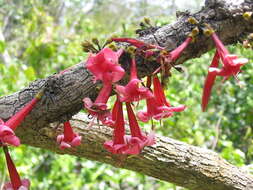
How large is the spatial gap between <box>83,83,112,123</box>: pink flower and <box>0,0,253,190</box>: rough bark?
4.9 inches

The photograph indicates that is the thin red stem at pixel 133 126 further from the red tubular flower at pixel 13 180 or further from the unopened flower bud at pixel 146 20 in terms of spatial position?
the red tubular flower at pixel 13 180

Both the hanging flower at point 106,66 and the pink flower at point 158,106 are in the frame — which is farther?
the pink flower at point 158,106

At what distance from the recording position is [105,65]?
88 centimetres

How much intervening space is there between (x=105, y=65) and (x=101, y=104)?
0.40 feet

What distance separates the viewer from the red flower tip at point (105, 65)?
87cm

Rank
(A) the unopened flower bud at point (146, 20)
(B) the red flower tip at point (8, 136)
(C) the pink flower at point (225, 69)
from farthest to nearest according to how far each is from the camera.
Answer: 1. (A) the unopened flower bud at point (146, 20)
2. (B) the red flower tip at point (8, 136)
3. (C) the pink flower at point (225, 69)

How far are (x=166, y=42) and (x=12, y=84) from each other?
7.97 ft

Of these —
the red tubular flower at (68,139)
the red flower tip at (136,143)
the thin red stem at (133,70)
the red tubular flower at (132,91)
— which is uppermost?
the thin red stem at (133,70)

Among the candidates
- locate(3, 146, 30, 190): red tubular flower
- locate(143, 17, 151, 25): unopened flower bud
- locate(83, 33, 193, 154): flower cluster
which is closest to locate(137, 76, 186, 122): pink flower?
locate(83, 33, 193, 154): flower cluster

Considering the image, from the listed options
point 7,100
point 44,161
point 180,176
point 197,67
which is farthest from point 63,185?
point 7,100

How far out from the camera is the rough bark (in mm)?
1063

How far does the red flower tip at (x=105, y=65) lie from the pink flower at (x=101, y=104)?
55mm

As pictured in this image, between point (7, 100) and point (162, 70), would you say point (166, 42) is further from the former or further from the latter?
point (7, 100)

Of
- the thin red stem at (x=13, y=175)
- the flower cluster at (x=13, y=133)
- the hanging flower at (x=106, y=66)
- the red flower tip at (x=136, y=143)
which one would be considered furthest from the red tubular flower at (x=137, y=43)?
the thin red stem at (x=13, y=175)
